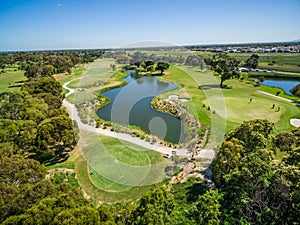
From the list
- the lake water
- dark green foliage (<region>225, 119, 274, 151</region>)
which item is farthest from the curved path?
the lake water

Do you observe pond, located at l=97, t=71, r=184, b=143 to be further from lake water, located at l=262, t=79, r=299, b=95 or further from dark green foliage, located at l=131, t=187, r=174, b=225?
lake water, located at l=262, t=79, r=299, b=95

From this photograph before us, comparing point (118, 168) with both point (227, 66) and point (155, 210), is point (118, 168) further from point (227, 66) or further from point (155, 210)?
point (227, 66)

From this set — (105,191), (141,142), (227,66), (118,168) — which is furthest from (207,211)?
(227,66)

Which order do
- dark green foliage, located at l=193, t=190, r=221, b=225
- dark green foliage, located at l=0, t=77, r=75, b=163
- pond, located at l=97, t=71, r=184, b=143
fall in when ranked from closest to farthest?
1. dark green foliage, located at l=193, t=190, r=221, b=225
2. dark green foliage, located at l=0, t=77, r=75, b=163
3. pond, located at l=97, t=71, r=184, b=143

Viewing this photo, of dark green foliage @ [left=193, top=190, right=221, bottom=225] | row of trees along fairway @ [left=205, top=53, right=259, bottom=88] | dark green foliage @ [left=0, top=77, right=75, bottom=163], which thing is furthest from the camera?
row of trees along fairway @ [left=205, top=53, right=259, bottom=88]

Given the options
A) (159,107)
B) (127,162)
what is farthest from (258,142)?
(159,107)

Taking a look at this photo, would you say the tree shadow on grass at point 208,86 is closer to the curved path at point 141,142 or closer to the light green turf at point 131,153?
the curved path at point 141,142

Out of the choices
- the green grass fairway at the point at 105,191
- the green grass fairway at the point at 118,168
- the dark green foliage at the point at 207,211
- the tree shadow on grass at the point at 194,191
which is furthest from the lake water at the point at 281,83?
the dark green foliage at the point at 207,211

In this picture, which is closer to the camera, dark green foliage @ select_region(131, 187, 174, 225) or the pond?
dark green foliage @ select_region(131, 187, 174, 225)
